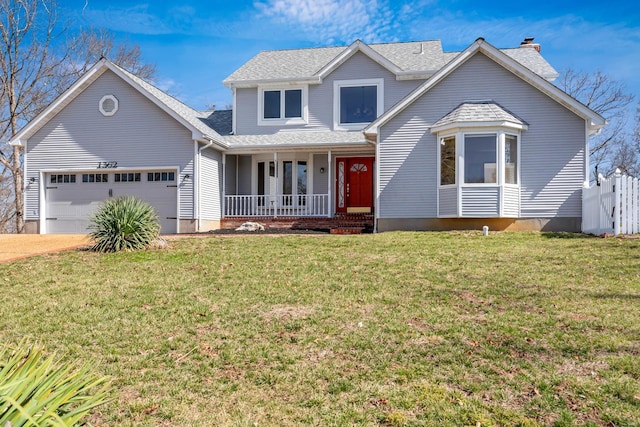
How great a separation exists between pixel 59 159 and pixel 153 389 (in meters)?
15.6

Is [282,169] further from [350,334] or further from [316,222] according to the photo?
[350,334]

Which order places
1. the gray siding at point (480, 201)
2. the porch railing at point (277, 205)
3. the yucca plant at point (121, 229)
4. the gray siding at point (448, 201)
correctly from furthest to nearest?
the porch railing at point (277, 205) → the gray siding at point (448, 201) → the gray siding at point (480, 201) → the yucca plant at point (121, 229)

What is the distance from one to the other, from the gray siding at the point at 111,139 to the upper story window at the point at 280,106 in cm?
389

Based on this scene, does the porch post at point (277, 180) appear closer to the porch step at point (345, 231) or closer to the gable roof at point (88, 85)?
the gable roof at point (88, 85)

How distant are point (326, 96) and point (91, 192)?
387 inches

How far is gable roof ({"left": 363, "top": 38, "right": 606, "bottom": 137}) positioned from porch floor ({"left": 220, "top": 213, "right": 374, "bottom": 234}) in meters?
3.25

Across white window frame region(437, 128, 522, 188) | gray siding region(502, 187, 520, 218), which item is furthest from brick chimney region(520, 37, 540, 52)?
gray siding region(502, 187, 520, 218)

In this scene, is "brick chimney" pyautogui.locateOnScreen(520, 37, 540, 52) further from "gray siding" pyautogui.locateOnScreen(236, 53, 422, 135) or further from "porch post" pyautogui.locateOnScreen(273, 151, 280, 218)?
"porch post" pyautogui.locateOnScreen(273, 151, 280, 218)

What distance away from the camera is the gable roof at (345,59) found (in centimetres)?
1758

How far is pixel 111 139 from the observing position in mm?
16562

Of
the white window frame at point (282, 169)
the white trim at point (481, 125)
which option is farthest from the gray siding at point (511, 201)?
the white window frame at point (282, 169)

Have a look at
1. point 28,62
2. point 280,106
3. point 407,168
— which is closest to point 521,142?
point 407,168

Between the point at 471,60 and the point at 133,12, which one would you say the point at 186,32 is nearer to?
the point at 133,12

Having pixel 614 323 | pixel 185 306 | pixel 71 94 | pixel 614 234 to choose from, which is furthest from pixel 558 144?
pixel 71 94
